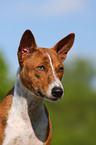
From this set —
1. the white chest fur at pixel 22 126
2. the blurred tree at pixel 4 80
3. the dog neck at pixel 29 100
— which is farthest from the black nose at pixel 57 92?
the blurred tree at pixel 4 80

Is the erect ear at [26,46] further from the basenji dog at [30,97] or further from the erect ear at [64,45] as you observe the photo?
the erect ear at [64,45]

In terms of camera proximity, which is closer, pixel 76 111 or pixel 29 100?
pixel 29 100

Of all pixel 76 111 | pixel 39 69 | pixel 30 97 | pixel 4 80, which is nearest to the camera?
pixel 39 69

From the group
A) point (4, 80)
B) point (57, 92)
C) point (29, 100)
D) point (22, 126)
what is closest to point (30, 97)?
point (29, 100)

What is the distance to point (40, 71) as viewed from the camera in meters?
6.39

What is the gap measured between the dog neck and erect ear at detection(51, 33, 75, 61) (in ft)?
4.12

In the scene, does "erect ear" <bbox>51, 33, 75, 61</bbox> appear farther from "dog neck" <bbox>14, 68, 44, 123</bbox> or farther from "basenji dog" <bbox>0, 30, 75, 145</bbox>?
"dog neck" <bbox>14, 68, 44, 123</bbox>

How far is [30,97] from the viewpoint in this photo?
666 centimetres

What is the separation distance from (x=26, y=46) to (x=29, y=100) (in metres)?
1.21

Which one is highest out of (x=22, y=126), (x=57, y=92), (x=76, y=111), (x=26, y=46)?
(x=26, y=46)

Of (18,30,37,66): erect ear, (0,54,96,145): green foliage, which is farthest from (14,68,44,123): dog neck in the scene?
(0,54,96,145): green foliage

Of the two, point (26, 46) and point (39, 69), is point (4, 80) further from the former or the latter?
point (39, 69)

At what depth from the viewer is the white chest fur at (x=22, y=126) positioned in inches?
253

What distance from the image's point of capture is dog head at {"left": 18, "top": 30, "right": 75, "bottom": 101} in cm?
608
